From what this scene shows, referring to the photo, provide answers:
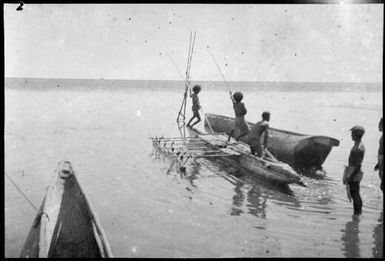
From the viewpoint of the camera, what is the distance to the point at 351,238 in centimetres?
649

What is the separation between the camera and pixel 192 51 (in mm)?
15320

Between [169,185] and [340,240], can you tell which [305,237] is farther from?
[169,185]

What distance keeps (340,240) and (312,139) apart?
4414 mm

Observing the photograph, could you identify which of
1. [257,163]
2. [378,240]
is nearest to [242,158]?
[257,163]

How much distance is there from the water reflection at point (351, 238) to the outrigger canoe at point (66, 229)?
156 inches

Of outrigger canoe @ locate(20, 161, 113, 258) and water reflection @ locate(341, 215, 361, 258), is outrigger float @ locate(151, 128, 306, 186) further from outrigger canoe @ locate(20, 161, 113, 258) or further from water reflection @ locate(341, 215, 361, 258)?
outrigger canoe @ locate(20, 161, 113, 258)

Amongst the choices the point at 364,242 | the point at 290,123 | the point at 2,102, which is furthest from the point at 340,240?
the point at 290,123

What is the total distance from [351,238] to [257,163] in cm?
343

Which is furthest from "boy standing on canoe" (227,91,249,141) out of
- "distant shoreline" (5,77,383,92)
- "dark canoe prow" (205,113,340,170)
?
"distant shoreline" (5,77,383,92)

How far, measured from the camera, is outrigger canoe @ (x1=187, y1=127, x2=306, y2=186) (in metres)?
8.50

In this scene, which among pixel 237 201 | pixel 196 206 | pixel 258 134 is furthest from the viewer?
pixel 258 134

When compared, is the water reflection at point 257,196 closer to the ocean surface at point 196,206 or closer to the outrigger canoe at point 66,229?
the ocean surface at point 196,206

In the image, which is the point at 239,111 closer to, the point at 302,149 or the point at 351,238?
the point at 302,149

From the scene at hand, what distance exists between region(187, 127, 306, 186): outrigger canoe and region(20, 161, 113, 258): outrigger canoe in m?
4.61
